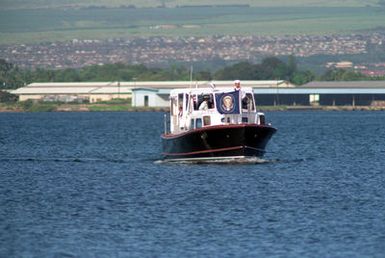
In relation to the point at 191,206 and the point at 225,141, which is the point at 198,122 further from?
the point at 191,206

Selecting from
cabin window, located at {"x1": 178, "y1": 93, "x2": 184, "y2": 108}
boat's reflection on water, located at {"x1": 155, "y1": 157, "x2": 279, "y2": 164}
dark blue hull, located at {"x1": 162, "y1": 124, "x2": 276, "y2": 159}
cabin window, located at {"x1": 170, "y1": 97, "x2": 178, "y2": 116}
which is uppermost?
cabin window, located at {"x1": 178, "y1": 93, "x2": 184, "y2": 108}

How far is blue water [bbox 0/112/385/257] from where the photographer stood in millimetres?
37406

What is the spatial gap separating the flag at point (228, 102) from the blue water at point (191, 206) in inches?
107

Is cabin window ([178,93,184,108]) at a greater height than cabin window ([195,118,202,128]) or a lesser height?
greater

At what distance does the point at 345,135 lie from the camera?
104m

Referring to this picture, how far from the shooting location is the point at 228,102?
208 ft

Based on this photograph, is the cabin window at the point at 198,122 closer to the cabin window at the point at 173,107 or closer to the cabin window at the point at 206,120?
the cabin window at the point at 206,120

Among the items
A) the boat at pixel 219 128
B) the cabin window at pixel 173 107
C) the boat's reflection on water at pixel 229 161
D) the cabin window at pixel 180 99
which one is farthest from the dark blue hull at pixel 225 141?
the cabin window at pixel 173 107

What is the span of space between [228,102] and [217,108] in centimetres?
56

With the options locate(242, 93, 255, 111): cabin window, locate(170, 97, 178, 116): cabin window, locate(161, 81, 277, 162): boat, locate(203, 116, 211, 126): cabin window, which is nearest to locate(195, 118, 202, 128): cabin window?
locate(161, 81, 277, 162): boat

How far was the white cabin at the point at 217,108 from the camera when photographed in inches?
2494

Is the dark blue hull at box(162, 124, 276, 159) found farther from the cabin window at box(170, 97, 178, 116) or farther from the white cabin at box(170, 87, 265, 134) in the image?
the cabin window at box(170, 97, 178, 116)

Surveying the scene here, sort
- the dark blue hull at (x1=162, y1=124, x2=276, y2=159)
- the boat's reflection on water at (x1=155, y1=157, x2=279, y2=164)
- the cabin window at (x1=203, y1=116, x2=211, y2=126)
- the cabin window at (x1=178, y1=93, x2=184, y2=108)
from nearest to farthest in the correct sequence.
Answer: the dark blue hull at (x1=162, y1=124, x2=276, y2=159) → the boat's reflection on water at (x1=155, y1=157, x2=279, y2=164) → the cabin window at (x1=203, y1=116, x2=211, y2=126) → the cabin window at (x1=178, y1=93, x2=184, y2=108)

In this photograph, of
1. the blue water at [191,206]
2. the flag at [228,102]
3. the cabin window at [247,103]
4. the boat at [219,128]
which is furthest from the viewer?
the cabin window at [247,103]
